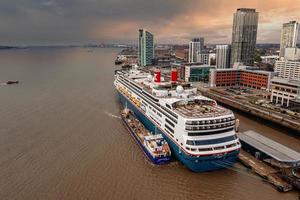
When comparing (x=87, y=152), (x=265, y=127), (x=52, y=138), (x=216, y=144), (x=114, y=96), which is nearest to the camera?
(x=216, y=144)

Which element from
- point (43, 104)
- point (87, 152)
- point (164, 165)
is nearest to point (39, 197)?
point (87, 152)

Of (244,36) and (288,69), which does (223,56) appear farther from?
(288,69)

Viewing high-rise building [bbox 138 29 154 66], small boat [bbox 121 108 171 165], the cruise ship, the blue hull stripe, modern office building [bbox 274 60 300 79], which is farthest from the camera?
high-rise building [bbox 138 29 154 66]

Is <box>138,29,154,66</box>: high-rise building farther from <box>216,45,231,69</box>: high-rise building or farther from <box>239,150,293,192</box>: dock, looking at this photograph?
<box>239,150,293,192</box>: dock

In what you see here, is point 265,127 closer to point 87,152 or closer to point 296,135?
point 296,135

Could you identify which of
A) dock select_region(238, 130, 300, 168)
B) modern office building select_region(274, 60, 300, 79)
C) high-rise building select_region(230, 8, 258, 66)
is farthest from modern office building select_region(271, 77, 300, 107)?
high-rise building select_region(230, 8, 258, 66)

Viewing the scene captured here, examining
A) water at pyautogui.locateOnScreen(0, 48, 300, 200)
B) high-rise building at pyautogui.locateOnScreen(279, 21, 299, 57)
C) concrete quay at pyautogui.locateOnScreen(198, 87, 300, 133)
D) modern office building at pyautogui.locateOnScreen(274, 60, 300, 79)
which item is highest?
high-rise building at pyautogui.locateOnScreen(279, 21, 299, 57)
